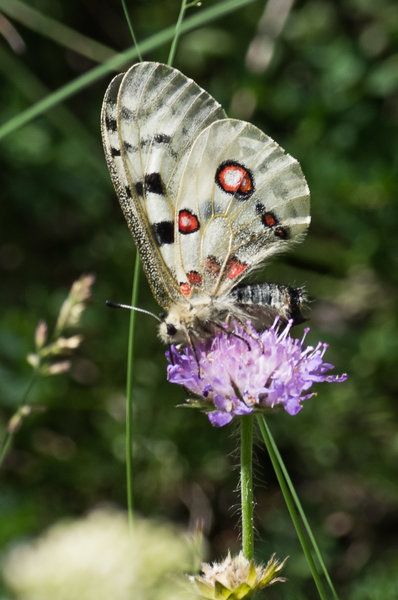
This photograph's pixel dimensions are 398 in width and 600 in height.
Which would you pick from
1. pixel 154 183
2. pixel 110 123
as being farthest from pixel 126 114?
pixel 154 183

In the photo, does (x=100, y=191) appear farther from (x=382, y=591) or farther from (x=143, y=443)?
(x=382, y=591)

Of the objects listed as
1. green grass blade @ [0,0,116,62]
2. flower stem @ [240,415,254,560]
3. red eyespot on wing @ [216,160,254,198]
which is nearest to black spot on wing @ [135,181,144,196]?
red eyespot on wing @ [216,160,254,198]

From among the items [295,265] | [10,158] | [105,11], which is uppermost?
[105,11]

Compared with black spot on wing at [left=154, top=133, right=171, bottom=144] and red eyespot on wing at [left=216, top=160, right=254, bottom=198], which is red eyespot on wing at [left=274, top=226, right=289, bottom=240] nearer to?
red eyespot on wing at [left=216, top=160, right=254, bottom=198]

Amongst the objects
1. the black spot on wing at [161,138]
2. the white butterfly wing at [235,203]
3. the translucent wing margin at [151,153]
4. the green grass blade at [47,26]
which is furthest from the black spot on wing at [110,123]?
the green grass blade at [47,26]

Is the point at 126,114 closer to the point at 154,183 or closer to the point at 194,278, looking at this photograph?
the point at 154,183

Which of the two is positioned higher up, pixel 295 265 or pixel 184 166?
pixel 295 265

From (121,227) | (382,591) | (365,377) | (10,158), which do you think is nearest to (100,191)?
(121,227)

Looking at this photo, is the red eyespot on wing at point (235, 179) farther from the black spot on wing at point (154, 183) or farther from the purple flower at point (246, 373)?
the purple flower at point (246, 373)
